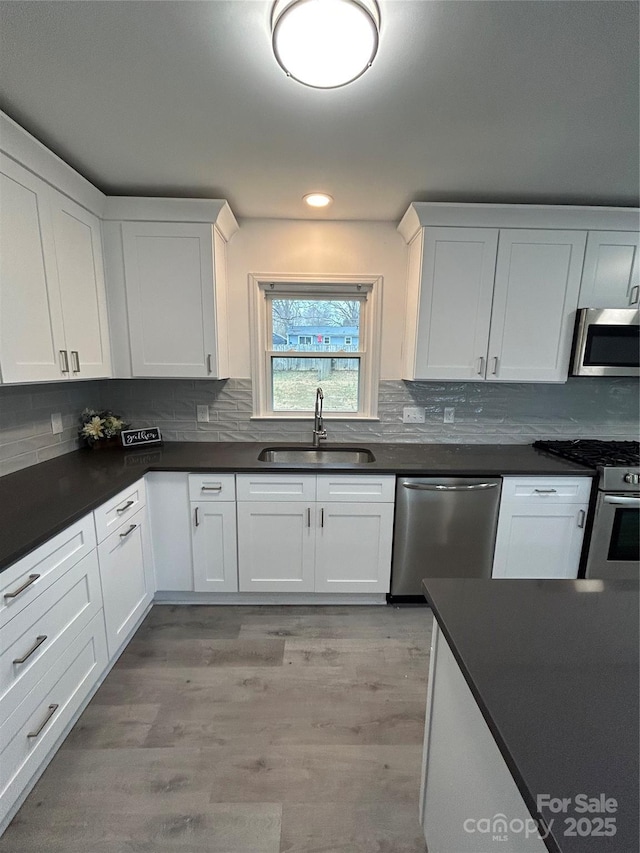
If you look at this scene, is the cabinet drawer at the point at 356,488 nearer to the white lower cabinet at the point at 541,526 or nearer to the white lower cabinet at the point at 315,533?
the white lower cabinet at the point at 315,533

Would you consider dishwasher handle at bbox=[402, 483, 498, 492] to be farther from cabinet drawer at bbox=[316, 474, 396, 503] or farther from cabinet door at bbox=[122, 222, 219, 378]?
cabinet door at bbox=[122, 222, 219, 378]

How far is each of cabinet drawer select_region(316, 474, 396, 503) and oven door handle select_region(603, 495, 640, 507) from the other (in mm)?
1222

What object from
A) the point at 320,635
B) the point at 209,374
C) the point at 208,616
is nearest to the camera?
the point at 320,635

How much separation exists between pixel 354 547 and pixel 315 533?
0.26 m

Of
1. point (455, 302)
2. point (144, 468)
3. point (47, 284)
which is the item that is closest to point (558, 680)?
point (144, 468)

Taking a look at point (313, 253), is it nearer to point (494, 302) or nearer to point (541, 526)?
point (494, 302)

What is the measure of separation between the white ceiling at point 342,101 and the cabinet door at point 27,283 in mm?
286

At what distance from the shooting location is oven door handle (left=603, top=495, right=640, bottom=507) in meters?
1.92

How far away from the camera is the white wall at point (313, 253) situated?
2.34 metres

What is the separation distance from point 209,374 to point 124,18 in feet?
4.84

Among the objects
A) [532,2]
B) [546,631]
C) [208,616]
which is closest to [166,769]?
[208,616]

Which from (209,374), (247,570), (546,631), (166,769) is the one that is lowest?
(166,769)

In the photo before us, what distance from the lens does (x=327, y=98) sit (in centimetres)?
125

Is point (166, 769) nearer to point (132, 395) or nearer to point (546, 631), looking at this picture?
point (546, 631)
